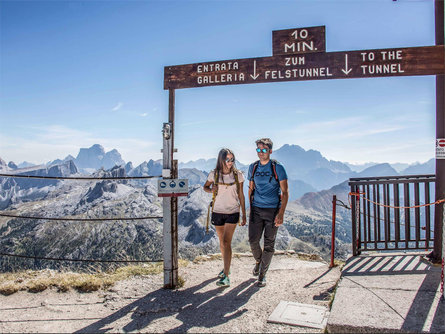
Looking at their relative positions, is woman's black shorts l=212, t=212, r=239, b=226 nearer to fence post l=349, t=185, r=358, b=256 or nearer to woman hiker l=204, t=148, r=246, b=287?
woman hiker l=204, t=148, r=246, b=287

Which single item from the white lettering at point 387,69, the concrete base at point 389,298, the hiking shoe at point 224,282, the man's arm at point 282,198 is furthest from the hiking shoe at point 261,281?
the white lettering at point 387,69

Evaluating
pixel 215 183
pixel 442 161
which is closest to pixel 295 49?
pixel 215 183

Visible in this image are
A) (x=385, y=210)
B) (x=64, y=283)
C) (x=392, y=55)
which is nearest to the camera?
(x=392, y=55)

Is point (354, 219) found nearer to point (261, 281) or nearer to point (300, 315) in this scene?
point (261, 281)

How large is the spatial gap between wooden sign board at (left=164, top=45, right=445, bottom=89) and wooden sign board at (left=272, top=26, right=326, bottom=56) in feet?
0.29

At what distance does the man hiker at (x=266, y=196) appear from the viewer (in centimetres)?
565

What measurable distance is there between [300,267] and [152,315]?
3634mm

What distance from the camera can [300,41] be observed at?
5.84m

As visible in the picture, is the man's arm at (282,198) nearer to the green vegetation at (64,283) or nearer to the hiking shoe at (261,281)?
the hiking shoe at (261,281)

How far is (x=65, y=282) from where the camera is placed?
6102mm

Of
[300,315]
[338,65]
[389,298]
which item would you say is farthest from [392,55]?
[300,315]

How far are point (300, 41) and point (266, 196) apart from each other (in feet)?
8.84

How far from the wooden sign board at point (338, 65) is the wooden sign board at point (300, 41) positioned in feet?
0.29

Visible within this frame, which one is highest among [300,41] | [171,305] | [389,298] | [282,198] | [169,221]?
[300,41]
